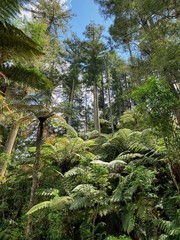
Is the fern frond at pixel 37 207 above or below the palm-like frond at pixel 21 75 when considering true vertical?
below

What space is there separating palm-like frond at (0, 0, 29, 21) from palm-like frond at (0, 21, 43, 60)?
151 millimetres

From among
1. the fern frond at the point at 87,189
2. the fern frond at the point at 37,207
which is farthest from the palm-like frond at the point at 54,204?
the fern frond at the point at 87,189

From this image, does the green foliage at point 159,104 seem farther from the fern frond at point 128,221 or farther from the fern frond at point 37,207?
the fern frond at point 37,207

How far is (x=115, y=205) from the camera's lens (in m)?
3.94

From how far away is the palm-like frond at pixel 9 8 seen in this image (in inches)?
81.9

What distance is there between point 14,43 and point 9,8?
0.51 m

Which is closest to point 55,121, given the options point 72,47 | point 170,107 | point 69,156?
point 69,156

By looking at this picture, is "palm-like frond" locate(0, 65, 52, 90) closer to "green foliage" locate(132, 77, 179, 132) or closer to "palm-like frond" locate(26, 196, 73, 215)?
"green foliage" locate(132, 77, 179, 132)

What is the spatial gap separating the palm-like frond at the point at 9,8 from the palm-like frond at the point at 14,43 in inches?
6.0

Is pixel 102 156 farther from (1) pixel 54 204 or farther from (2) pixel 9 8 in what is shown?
(2) pixel 9 8

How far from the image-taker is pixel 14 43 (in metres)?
2.63

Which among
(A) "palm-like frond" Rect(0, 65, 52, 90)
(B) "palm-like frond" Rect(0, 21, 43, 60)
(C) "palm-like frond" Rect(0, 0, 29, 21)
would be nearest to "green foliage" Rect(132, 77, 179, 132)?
(A) "palm-like frond" Rect(0, 65, 52, 90)

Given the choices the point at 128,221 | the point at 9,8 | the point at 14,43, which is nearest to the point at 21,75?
the point at 14,43

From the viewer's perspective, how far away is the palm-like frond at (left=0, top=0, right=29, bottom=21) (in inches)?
81.9
